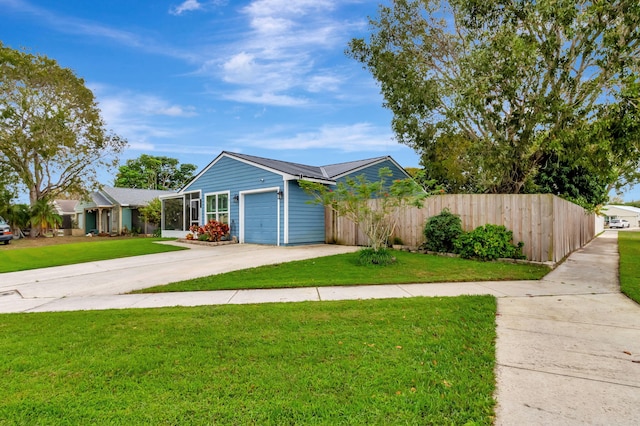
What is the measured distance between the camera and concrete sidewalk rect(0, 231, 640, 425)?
7.48ft

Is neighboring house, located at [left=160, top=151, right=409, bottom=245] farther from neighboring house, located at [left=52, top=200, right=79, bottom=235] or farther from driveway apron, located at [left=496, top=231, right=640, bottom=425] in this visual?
neighboring house, located at [left=52, top=200, right=79, bottom=235]

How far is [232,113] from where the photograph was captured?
1773 cm

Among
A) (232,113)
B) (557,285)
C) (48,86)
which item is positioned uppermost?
(48,86)

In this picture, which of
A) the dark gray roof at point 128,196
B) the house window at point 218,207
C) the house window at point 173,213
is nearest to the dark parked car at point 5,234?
the dark gray roof at point 128,196

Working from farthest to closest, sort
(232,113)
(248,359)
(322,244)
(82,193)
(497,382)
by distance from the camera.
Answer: (82,193) < (232,113) < (322,244) < (248,359) < (497,382)

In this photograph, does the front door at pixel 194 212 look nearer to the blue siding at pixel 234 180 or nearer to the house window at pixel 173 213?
the blue siding at pixel 234 180

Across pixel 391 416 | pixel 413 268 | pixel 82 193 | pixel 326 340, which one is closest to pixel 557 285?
pixel 413 268

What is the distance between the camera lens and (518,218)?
28.4ft

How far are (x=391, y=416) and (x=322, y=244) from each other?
38.0 feet

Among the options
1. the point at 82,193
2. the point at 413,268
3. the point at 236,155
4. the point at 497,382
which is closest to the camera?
the point at 497,382

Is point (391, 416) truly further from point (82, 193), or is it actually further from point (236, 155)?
point (82, 193)

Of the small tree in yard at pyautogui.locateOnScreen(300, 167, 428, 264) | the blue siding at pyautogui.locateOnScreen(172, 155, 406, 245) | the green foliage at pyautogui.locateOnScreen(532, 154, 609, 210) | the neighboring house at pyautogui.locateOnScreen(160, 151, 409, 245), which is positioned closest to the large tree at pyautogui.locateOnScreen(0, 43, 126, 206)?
the neighboring house at pyautogui.locateOnScreen(160, 151, 409, 245)

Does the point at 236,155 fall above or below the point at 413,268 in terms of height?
above

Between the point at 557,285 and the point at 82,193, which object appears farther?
the point at 82,193
